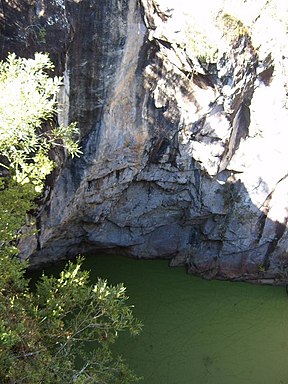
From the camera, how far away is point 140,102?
712 centimetres

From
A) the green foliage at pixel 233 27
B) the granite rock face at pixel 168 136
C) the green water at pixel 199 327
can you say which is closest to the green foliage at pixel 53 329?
the granite rock face at pixel 168 136

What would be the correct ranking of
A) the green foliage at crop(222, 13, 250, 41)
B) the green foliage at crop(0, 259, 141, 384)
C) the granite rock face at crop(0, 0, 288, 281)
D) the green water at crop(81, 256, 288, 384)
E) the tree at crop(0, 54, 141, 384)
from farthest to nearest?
the green water at crop(81, 256, 288, 384) < the green foliage at crop(222, 13, 250, 41) < the granite rock face at crop(0, 0, 288, 281) < the green foliage at crop(0, 259, 141, 384) < the tree at crop(0, 54, 141, 384)

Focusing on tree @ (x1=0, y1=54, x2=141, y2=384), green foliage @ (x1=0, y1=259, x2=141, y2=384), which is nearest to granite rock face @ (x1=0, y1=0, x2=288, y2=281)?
tree @ (x1=0, y1=54, x2=141, y2=384)

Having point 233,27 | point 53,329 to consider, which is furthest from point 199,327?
point 233,27

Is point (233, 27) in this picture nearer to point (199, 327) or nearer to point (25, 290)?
point (25, 290)

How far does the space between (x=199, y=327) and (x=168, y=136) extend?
3.85 metres

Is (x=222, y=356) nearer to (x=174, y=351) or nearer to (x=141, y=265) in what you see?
(x=174, y=351)

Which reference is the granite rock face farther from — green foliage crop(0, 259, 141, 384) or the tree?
green foliage crop(0, 259, 141, 384)

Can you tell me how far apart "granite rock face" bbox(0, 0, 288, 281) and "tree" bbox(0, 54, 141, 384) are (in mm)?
1455

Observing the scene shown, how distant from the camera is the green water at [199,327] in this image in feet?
25.2

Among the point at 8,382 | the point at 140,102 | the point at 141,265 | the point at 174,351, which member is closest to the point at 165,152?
the point at 140,102

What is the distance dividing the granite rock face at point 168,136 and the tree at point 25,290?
146 centimetres

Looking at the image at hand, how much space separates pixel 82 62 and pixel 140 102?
54.3 inches

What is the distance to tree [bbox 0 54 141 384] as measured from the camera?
3.73 metres
